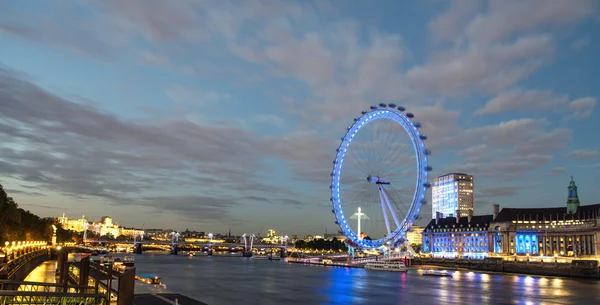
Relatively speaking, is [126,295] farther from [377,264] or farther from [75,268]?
[377,264]

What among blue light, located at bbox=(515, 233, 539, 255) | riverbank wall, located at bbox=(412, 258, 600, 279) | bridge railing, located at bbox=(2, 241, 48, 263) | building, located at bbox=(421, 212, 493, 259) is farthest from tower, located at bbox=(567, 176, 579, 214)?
bridge railing, located at bbox=(2, 241, 48, 263)


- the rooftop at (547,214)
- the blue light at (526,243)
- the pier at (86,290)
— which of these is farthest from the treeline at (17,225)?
the rooftop at (547,214)

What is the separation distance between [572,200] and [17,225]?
14894 cm

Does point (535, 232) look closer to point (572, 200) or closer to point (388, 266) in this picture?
point (572, 200)

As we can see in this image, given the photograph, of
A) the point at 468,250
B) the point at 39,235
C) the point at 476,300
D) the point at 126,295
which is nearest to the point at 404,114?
the point at 476,300

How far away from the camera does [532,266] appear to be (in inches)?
4776

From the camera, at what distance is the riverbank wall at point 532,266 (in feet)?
354

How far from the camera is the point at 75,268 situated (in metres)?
53.6

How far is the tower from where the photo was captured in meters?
162

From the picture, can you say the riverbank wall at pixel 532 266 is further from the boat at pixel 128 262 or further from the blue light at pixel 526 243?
the boat at pixel 128 262

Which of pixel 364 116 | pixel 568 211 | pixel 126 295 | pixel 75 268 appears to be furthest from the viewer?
pixel 568 211

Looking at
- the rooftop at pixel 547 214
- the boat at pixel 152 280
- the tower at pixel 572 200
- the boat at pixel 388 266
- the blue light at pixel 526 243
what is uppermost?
the tower at pixel 572 200

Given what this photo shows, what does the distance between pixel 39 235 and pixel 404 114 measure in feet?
303

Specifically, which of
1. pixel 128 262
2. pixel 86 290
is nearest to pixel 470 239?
pixel 128 262
